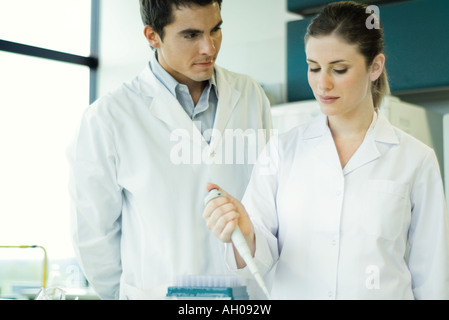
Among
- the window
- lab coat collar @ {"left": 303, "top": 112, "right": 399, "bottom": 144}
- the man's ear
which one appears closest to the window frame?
the window

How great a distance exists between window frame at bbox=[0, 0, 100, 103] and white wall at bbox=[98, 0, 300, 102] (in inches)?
0.7

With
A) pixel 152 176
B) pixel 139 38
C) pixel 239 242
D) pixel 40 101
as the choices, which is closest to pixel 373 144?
pixel 239 242

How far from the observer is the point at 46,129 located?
1.47m

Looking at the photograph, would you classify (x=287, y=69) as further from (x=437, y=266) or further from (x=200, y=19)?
(x=437, y=266)

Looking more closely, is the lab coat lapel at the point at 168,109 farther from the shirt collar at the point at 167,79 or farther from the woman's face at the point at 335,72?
the woman's face at the point at 335,72

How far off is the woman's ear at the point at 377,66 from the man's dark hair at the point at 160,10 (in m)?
0.28

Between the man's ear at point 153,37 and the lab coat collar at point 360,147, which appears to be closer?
the lab coat collar at point 360,147

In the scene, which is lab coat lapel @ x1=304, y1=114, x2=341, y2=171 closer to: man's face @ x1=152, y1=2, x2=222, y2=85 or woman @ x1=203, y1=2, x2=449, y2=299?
woman @ x1=203, y1=2, x2=449, y2=299

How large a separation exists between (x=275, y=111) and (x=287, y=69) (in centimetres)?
15

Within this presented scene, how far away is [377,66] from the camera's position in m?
0.71

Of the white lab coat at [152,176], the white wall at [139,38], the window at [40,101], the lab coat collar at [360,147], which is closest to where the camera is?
the lab coat collar at [360,147]

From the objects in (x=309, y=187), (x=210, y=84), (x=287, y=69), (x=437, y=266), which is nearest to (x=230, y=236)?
(x=309, y=187)

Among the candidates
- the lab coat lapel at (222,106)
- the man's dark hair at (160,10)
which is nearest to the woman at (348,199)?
the lab coat lapel at (222,106)

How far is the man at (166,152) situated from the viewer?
2.74 ft
